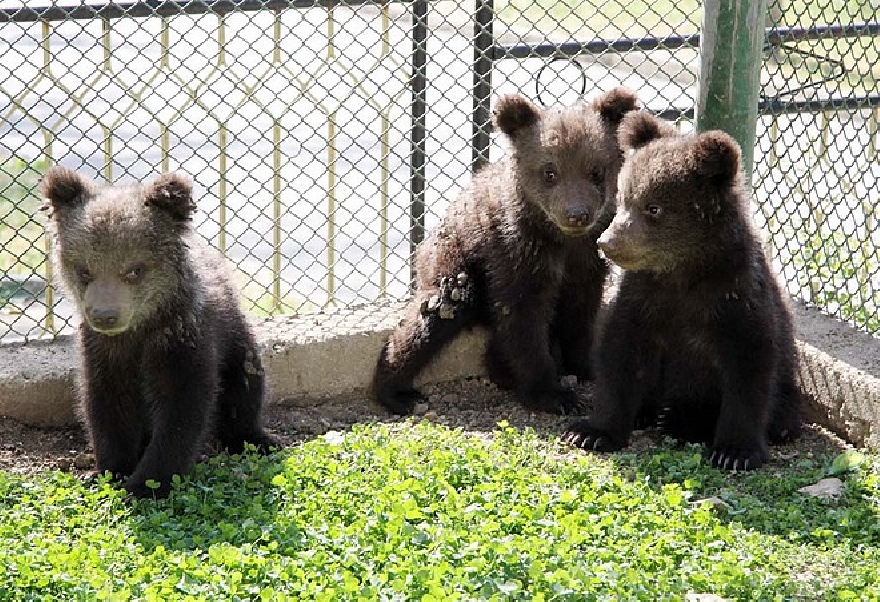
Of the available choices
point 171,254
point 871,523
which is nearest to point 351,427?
point 171,254

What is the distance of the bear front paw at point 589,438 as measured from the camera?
6262 mm

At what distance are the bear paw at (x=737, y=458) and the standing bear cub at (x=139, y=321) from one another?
236 centimetres

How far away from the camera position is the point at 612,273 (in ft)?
23.6

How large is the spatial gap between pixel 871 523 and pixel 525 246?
7.96 feet

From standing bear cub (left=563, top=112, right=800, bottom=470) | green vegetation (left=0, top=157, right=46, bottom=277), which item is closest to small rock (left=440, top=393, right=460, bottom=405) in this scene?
standing bear cub (left=563, top=112, right=800, bottom=470)

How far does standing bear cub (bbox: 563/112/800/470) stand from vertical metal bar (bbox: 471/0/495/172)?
125cm

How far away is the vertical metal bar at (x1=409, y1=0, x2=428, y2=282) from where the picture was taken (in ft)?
23.4

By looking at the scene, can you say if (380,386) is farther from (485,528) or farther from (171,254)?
(485,528)

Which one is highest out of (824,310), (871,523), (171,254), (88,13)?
(88,13)

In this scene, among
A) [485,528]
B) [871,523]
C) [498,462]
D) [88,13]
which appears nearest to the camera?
[485,528]

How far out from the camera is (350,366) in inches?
282

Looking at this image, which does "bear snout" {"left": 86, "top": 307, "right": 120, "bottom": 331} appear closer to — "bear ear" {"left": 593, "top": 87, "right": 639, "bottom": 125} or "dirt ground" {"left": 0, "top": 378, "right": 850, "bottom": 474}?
"dirt ground" {"left": 0, "top": 378, "right": 850, "bottom": 474}

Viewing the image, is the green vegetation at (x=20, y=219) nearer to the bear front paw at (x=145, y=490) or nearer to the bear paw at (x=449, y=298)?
the bear paw at (x=449, y=298)

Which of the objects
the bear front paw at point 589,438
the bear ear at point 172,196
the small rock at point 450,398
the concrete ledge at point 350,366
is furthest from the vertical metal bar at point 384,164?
the bear ear at point 172,196
